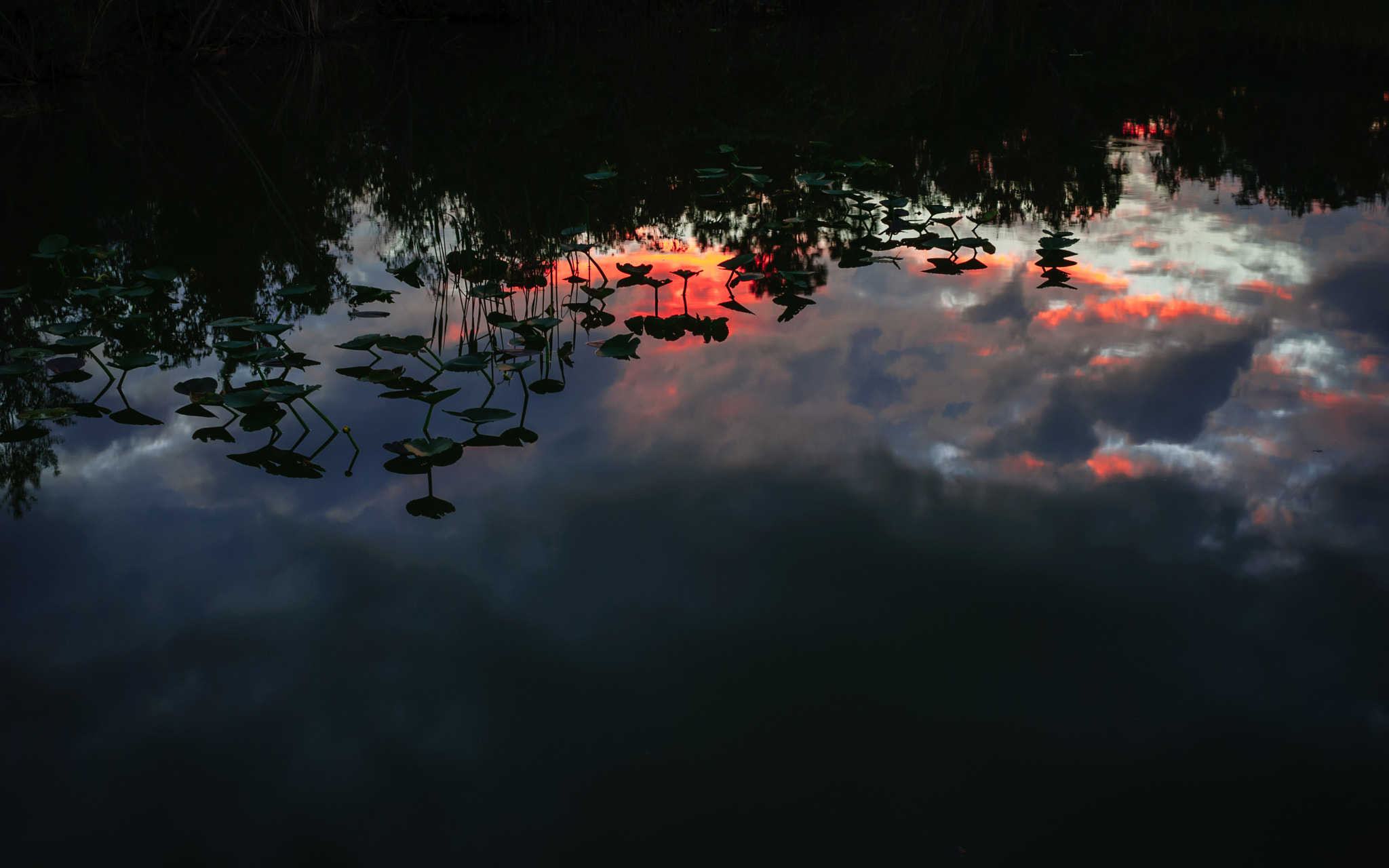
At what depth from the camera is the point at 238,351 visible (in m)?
3.35

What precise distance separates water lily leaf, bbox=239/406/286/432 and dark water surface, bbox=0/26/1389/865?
0.5 inches

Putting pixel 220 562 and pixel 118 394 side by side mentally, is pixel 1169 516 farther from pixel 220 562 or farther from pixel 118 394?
pixel 118 394

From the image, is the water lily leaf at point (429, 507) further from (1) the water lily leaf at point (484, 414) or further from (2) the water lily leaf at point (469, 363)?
(2) the water lily leaf at point (469, 363)

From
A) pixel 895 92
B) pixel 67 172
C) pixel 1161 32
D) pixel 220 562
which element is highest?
pixel 1161 32

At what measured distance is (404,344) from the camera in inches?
136

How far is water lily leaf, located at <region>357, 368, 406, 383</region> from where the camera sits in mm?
3275

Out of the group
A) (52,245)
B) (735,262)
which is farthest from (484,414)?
(52,245)

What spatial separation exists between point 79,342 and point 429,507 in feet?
6.08

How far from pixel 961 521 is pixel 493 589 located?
3.84 feet

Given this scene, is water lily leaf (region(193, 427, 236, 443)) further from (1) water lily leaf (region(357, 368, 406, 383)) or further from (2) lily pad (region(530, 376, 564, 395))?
(2) lily pad (region(530, 376, 564, 395))

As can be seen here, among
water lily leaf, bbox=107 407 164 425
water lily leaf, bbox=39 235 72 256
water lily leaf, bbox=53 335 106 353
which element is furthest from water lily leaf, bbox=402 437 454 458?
water lily leaf, bbox=39 235 72 256

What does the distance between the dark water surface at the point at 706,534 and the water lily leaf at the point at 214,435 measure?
0.05 ft

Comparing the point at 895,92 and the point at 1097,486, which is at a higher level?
the point at 895,92

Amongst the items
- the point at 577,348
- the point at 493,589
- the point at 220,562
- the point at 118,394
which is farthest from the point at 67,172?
the point at 493,589
